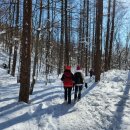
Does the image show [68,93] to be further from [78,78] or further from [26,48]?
[26,48]

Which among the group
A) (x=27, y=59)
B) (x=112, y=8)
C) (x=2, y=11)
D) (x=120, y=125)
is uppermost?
(x=112, y=8)

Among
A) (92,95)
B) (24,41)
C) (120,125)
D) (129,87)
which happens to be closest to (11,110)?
(24,41)

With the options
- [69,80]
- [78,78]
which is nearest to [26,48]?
[69,80]

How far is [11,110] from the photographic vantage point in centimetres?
1190

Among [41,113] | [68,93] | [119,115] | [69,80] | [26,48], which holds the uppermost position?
[26,48]

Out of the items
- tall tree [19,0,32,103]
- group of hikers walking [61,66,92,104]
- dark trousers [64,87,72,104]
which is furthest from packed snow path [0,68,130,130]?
tall tree [19,0,32,103]

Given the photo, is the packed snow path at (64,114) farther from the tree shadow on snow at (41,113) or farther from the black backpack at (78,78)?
the black backpack at (78,78)

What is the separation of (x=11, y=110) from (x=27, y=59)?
2.31 metres

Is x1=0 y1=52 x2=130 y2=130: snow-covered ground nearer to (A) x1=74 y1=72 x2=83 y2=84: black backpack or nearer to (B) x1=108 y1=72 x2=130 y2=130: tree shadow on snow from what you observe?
(B) x1=108 y1=72 x2=130 y2=130: tree shadow on snow

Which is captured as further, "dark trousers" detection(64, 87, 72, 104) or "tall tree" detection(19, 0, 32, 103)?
"dark trousers" detection(64, 87, 72, 104)

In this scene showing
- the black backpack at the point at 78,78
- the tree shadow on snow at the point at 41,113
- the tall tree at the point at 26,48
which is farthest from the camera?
the black backpack at the point at 78,78

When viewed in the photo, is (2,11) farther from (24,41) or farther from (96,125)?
(96,125)

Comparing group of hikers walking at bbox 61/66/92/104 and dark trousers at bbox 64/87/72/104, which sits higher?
group of hikers walking at bbox 61/66/92/104

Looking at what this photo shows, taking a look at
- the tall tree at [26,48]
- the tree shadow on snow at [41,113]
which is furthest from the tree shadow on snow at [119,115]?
the tall tree at [26,48]
